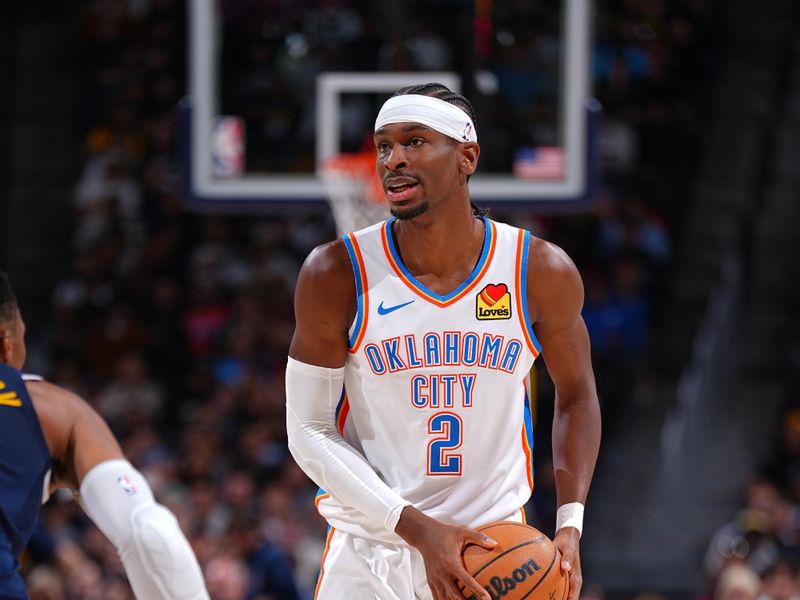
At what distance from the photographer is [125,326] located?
→ 12328mm

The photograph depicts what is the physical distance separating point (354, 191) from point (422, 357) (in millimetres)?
3726

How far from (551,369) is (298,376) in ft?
2.59

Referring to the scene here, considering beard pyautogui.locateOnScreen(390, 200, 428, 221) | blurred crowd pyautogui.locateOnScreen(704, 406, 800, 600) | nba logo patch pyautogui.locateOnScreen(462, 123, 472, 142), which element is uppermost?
nba logo patch pyautogui.locateOnScreen(462, 123, 472, 142)

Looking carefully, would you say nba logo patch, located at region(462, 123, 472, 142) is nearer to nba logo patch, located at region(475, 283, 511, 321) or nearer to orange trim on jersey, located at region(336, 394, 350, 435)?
nba logo patch, located at region(475, 283, 511, 321)

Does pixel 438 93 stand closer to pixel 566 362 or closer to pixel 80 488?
pixel 566 362

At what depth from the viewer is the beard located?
4125mm

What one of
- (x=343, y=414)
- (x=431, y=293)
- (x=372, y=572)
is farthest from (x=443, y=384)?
(x=372, y=572)

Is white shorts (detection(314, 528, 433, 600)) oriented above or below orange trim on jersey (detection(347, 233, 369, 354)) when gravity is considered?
below

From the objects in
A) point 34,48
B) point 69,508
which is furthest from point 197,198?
point 34,48

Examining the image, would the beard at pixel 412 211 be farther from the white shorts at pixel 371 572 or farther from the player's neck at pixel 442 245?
the white shorts at pixel 371 572

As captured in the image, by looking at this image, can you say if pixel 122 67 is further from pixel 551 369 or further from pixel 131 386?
pixel 551 369

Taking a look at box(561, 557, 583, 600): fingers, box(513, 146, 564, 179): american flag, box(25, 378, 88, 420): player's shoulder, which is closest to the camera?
box(25, 378, 88, 420): player's shoulder

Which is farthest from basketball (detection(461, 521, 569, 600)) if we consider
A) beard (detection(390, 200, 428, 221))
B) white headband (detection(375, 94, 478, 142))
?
white headband (detection(375, 94, 478, 142))

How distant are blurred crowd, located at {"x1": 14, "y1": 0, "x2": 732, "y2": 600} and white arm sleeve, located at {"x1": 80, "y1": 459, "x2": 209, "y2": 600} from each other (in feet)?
16.2
